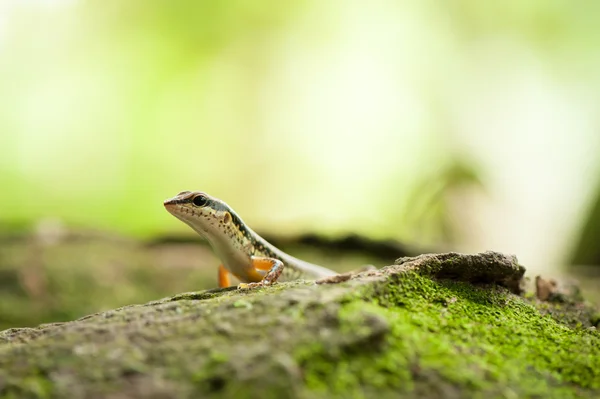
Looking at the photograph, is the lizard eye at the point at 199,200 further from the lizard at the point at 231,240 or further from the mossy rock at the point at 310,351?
the mossy rock at the point at 310,351

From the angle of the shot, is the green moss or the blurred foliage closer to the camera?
the green moss

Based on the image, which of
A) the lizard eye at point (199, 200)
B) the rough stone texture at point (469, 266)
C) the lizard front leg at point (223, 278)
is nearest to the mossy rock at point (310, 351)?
the rough stone texture at point (469, 266)

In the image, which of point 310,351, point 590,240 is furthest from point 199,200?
point 590,240

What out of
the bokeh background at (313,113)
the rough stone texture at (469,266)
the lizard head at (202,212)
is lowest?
the rough stone texture at (469,266)

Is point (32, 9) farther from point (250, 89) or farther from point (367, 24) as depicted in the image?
point (367, 24)

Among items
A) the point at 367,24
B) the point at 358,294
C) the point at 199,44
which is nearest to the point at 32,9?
the point at 199,44

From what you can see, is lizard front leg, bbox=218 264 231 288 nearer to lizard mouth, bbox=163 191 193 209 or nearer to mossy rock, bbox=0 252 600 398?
lizard mouth, bbox=163 191 193 209

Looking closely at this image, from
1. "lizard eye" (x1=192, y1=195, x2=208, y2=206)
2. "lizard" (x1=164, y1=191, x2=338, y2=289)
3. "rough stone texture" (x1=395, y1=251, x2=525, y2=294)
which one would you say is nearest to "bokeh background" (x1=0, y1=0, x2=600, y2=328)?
"lizard" (x1=164, y1=191, x2=338, y2=289)
